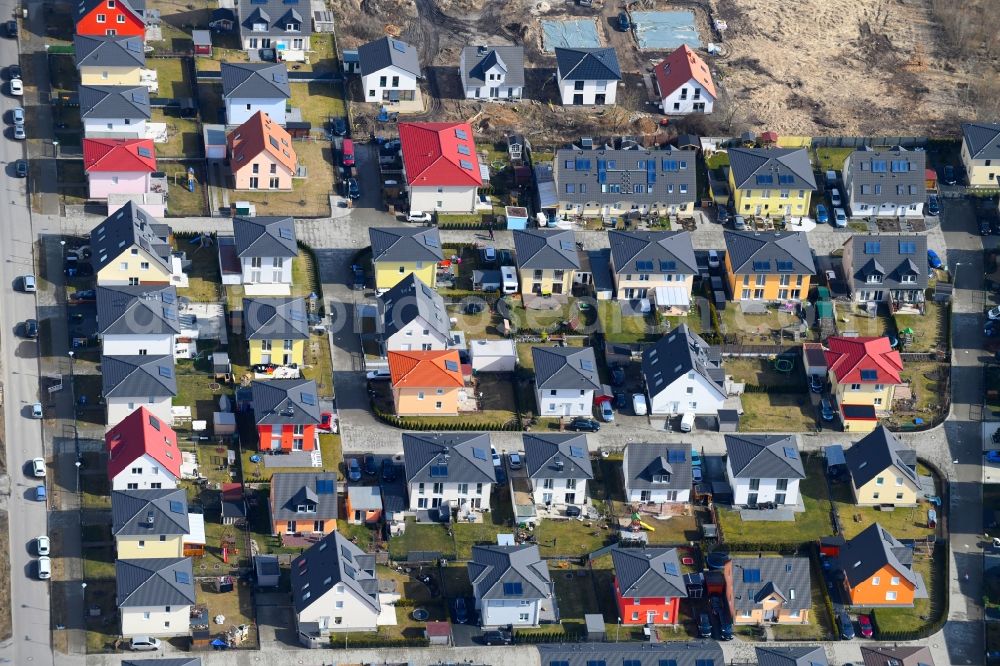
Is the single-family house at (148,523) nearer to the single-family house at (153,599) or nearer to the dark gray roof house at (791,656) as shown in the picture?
the single-family house at (153,599)

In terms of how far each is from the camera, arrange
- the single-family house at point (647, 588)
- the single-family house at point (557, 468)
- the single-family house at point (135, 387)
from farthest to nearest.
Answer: the single-family house at point (135, 387)
the single-family house at point (557, 468)
the single-family house at point (647, 588)

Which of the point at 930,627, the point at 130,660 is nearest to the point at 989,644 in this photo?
the point at 930,627

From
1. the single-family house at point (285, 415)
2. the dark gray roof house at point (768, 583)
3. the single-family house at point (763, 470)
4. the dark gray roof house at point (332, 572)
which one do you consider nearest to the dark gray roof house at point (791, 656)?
the dark gray roof house at point (768, 583)

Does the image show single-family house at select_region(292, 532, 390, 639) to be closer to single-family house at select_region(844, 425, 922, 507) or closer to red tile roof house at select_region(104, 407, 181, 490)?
red tile roof house at select_region(104, 407, 181, 490)

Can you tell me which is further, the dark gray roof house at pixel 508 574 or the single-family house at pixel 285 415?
the single-family house at pixel 285 415

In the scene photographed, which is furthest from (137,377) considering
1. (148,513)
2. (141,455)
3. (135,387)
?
(148,513)

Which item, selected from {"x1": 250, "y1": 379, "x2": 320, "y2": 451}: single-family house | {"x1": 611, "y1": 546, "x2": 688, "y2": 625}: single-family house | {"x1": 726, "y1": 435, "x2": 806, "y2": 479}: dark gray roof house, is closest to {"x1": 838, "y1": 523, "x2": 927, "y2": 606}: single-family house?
{"x1": 726, "y1": 435, "x2": 806, "y2": 479}: dark gray roof house

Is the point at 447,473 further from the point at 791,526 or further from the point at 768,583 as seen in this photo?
the point at 791,526

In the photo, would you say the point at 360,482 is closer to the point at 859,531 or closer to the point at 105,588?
the point at 105,588
